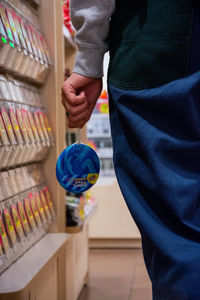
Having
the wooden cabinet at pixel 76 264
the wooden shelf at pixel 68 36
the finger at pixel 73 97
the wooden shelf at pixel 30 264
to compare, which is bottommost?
the wooden cabinet at pixel 76 264

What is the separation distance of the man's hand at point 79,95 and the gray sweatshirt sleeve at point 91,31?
0.02 m

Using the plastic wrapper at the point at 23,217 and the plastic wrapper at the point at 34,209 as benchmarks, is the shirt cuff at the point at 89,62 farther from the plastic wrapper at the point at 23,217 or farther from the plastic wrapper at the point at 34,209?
the plastic wrapper at the point at 34,209

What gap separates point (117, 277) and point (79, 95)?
2.66m

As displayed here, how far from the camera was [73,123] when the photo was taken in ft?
4.15

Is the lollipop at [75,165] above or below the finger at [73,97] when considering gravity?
below

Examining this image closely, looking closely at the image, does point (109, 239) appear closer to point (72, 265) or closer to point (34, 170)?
point (72, 265)

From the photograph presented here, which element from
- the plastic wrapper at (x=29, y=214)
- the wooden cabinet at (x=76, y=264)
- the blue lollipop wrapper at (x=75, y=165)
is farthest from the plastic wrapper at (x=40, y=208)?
the blue lollipop wrapper at (x=75, y=165)

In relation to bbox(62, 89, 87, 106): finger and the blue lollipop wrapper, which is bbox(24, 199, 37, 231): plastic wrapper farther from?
bbox(62, 89, 87, 106): finger

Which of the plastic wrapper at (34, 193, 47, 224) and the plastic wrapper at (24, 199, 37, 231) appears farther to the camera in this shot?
the plastic wrapper at (34, 193, 47, 224)

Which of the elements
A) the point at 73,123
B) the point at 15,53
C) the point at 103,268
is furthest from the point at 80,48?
the point at 103,268

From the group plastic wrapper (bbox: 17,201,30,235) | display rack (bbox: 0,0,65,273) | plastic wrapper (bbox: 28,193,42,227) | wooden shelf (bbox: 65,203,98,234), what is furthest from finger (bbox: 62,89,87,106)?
wooden shelf (bbox: 65,203,98,234)

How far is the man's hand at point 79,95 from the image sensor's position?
3.97ft

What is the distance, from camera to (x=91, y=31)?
45.0 inches

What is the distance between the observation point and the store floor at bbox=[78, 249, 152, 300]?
3.16 metres
